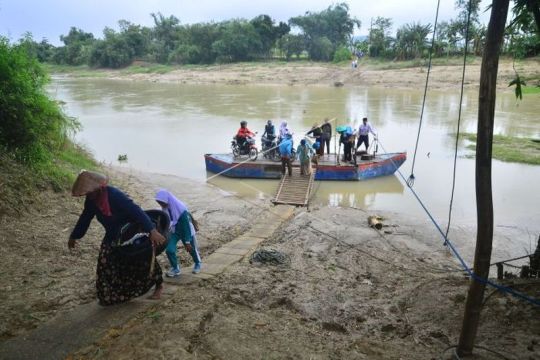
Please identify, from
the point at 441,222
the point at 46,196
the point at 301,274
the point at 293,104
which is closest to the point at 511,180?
the point at 441,222

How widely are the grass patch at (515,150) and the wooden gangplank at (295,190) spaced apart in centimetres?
793

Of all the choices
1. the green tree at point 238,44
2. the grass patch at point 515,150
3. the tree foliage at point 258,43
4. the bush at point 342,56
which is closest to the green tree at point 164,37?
the tree foliage at point 258,43

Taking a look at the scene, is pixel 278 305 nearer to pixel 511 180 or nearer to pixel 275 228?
pixel 275 228

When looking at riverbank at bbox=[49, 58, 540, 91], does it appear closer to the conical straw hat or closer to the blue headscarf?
the blue headscarf

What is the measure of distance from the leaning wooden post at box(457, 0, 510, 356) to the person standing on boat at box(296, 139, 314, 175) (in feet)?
29.1

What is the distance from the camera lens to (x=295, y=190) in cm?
1159

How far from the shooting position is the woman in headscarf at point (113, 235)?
3822mm

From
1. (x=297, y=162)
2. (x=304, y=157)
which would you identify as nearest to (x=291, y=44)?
(x=297, y=162)

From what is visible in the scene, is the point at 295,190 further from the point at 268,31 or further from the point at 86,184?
the point at 268,31

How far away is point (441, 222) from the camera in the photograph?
1004cm

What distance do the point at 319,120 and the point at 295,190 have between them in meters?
15.8

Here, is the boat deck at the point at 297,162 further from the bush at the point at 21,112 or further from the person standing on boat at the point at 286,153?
the bush at the point at 21,112

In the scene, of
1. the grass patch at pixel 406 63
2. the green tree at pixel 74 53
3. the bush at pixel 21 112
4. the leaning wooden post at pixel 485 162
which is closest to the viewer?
the leaning wooden post at pixel 485 162

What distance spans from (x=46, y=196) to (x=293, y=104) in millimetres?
28069
